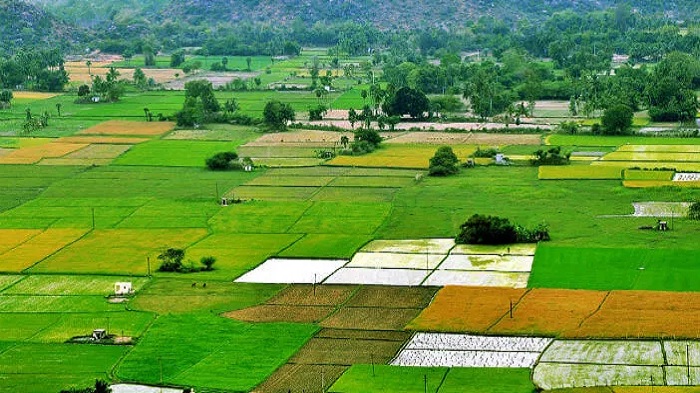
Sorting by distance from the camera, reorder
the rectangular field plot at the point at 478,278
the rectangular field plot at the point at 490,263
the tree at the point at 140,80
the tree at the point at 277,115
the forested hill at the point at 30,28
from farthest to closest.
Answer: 1. the forested hill at the point at 30,28
2. the tree at the point at 140,80
3. the tree at the point at 277,115
4. the rectangular field plot at the point at 490,263
5. the rectangular field plot at the point at 478,278

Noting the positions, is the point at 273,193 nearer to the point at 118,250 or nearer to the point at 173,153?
the point at 118,250

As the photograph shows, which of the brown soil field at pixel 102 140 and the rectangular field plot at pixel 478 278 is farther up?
the brown soil field at pixel 102 140

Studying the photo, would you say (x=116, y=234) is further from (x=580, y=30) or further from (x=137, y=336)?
(x=580, y=30)

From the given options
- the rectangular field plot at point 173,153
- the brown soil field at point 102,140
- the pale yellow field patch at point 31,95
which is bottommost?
the rectangular field plot at point 173,153

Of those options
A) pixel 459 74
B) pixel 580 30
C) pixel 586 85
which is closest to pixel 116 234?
pixel 586 85

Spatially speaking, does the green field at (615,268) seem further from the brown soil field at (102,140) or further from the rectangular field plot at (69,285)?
the brown soil field at (102,140)

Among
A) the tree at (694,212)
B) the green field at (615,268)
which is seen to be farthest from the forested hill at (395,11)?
the green field at (615,268)
